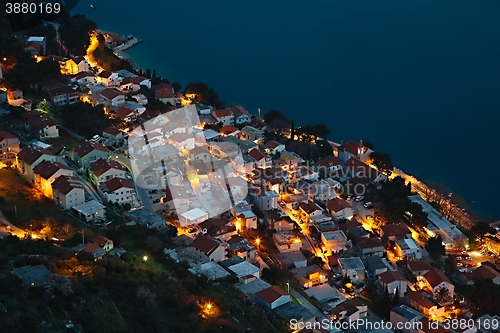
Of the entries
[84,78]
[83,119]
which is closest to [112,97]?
[84,78]

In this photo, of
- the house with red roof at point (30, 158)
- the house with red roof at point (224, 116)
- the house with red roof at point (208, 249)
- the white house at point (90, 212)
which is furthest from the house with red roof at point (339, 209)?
the house with red roof at point (30, 158)

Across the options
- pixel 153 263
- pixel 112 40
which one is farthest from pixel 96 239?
pixel 112 40

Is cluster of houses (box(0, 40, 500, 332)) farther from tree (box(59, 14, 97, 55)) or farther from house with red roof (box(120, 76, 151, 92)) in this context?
tree (box(59, 14, 97, 55))

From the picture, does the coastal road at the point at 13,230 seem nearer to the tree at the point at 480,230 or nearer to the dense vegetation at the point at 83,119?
the dense vegetation at the point at 83,119

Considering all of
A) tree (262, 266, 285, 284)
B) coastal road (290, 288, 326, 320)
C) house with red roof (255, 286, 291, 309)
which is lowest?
coastal road (290, 288, 326, 320)

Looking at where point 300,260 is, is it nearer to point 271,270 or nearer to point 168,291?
point 271,270

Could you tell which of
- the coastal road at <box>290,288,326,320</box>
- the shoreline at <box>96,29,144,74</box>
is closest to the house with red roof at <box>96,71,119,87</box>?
the shoreline at <box>96,29,144,74</box>
